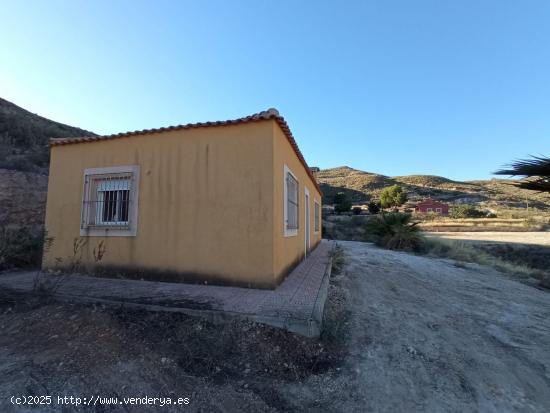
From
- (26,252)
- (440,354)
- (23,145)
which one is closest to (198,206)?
(440,354)

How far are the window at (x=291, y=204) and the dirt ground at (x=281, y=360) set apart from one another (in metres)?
2.35

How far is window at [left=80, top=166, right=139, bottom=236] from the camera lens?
5.98m

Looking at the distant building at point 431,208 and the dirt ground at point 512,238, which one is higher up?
the distant building at point 431,208

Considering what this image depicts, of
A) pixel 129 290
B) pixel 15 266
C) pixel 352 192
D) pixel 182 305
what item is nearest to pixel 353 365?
pixel 182 305

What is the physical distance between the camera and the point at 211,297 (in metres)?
4.43

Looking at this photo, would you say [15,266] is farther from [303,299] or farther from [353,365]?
[353,365]

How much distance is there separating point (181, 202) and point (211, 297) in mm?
2006

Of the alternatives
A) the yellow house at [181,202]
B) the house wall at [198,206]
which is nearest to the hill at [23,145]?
the yellow house at [181,202]

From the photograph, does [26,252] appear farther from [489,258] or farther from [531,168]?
[489,258]

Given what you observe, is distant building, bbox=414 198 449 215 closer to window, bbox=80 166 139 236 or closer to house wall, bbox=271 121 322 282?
house wall, bbox=271 121 322 282

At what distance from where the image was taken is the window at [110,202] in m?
5.98

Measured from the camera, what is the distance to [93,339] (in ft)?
11.1

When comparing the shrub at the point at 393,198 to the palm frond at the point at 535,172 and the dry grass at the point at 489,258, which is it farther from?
the palm frond at the point at 535,172

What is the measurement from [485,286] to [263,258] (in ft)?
18.4
